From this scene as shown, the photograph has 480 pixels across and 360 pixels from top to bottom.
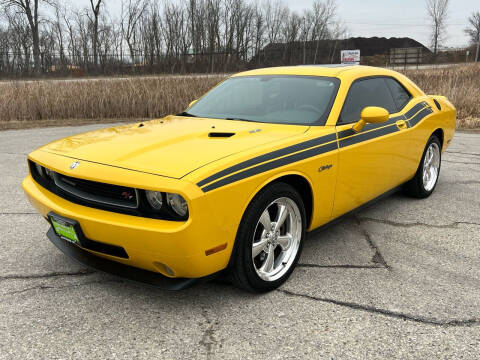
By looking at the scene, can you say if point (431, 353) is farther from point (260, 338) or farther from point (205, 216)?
point (205, 216)

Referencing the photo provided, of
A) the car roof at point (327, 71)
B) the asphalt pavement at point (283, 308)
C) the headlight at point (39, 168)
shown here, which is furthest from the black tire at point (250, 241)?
the headlight at point (39, 168)

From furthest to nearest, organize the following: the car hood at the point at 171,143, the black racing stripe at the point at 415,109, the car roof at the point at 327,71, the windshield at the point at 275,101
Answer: the black racing stripe at the point at 415,109 < the car roof at the point at 327,71 < the windshield at the point at 275,101 < the car hood at the point at 171,143

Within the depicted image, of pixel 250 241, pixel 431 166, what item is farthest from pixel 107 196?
pixel 431 166

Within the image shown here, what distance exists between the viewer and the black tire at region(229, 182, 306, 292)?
8.21 ft

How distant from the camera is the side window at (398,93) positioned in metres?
4.30

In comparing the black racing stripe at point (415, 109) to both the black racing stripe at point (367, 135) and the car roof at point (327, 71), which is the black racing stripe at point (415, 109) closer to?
the black racing stripe at point (367, 135)

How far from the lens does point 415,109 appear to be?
4.43m

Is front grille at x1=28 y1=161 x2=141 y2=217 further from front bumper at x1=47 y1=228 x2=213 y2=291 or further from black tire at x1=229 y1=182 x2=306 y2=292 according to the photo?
black tire at x1=229 y1=182 x2=306 y2=292

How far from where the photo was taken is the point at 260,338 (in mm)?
2359

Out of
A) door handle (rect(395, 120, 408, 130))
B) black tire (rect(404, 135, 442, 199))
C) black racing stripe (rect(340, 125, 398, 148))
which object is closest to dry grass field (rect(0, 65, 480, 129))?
→ black tire (rect(404, 135, 442, 199))

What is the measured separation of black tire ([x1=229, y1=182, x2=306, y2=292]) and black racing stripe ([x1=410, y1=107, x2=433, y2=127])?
2.09 meters

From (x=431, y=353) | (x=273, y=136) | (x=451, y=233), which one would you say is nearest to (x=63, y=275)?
(x=273, y=136)

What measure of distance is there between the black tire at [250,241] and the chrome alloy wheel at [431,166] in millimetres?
2724

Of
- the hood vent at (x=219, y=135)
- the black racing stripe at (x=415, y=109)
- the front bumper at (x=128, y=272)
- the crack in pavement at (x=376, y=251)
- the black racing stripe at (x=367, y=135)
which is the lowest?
the crack in pavement at (x=376, y=251)
